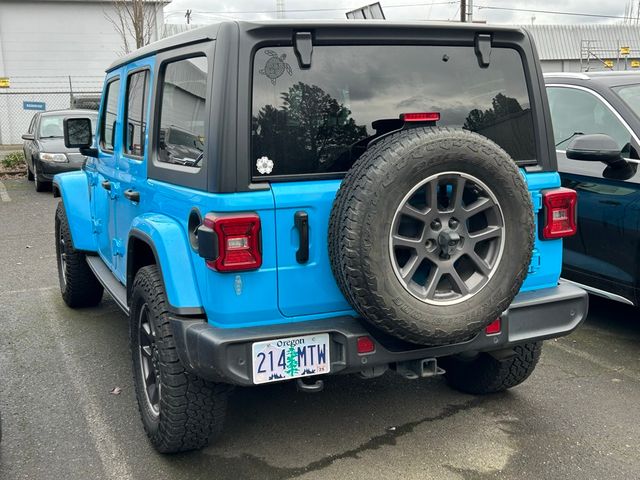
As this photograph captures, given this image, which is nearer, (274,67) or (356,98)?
(274,67)

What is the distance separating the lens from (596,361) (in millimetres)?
4359

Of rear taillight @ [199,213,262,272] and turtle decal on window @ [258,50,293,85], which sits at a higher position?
turtle decal on window @ [258,50,293,85]

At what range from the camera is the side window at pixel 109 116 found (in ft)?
14.2

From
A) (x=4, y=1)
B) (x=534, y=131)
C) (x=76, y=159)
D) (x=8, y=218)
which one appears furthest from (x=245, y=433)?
(x=4, y=1)

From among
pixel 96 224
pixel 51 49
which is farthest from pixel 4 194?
pixel 51 49

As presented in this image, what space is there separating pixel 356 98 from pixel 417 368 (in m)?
1.22

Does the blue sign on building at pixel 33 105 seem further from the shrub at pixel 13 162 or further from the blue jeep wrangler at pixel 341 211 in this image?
the blue jeep wrangler at pixel 341 211

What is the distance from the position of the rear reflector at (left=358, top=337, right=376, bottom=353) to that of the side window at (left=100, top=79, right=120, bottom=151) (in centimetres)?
233

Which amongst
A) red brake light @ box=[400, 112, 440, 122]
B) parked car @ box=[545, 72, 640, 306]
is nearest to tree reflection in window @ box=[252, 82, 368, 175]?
red brake light @ box=[400, 112, 440, 122]

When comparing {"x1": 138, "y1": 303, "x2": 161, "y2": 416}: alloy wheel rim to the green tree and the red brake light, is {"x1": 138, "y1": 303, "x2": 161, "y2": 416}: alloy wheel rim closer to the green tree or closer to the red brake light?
the green tree

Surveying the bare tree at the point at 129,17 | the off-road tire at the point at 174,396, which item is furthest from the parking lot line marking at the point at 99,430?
the bare tree at the point at 129,17

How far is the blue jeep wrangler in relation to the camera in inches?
103

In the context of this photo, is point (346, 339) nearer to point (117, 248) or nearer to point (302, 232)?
point (302, 232)

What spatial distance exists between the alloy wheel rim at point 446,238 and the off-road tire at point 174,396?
105cm
